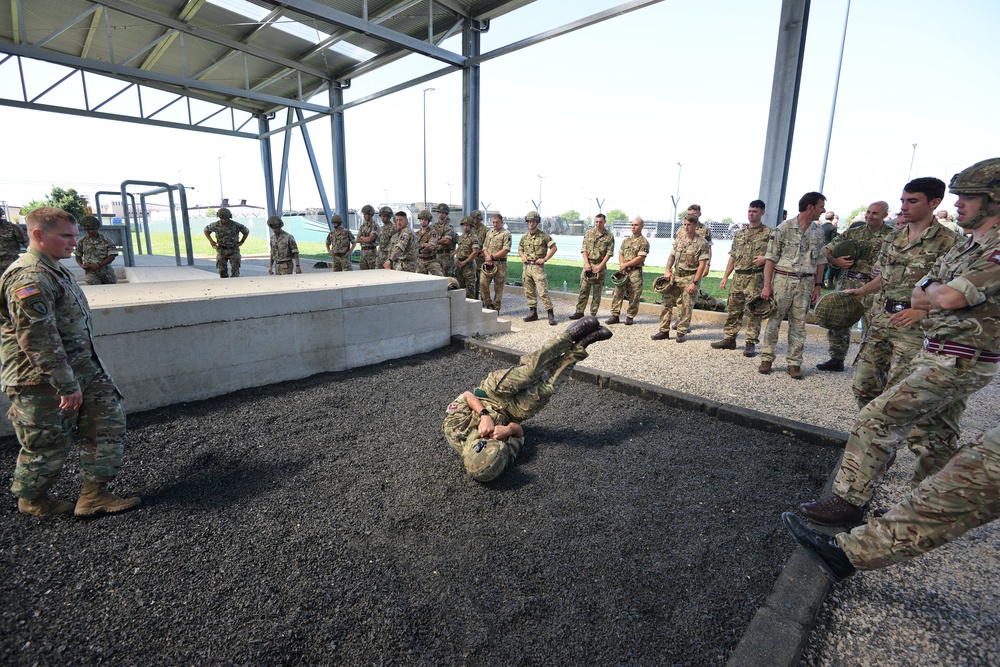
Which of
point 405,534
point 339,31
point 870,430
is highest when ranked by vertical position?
point 339,31

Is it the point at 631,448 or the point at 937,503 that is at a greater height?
the point at 937,503

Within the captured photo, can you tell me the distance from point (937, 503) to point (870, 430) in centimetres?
81

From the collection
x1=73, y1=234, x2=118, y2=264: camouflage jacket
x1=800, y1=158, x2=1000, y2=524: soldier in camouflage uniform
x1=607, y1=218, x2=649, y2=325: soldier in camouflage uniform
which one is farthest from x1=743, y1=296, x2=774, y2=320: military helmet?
x1=73, y1=234, x2=118, y2=264: camouflage jacket

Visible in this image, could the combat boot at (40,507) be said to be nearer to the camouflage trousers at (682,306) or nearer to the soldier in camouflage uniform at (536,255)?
the soldier in camouflage uniform at (536,255)

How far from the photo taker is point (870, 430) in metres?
2.48

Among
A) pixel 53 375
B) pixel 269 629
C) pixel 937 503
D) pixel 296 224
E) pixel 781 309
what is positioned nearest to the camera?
pixel 937 503

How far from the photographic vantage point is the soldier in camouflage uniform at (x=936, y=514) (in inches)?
66.1

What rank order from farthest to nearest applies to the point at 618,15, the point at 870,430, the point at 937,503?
the point at 618,15 < the point at 870,430 < the point at 937,503

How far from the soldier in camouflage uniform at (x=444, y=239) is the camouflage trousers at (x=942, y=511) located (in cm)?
782

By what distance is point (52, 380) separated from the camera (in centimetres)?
233

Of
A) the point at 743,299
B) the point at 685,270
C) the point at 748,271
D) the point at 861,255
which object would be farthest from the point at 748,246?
the point at 861,255

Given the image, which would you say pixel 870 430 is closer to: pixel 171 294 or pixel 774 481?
pixel 774 481

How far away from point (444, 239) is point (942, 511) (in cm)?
813

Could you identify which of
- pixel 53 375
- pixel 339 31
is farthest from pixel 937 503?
pixel 339 31
